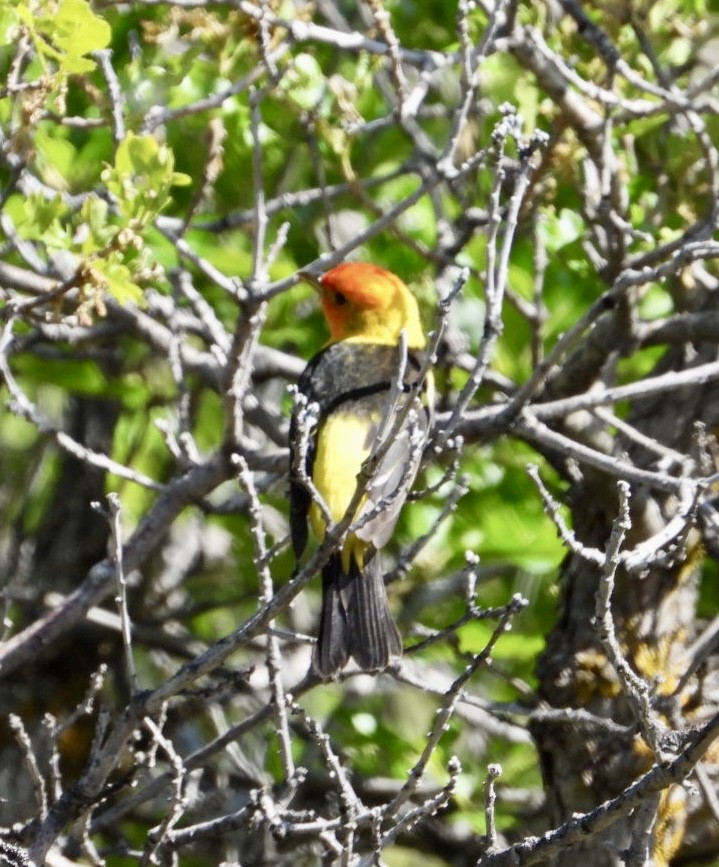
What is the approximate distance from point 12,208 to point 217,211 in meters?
1.29

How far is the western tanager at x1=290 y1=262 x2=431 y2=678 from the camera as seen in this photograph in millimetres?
3842

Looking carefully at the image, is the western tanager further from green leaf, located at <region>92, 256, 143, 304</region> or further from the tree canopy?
green leaf, located at <region>92, 256, 143, 304</region>

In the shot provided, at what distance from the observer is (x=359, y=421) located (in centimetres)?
463

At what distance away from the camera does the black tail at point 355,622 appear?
381 centimetres

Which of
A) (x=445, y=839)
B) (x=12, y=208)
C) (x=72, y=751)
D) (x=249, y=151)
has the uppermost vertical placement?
(x=249, y=151)

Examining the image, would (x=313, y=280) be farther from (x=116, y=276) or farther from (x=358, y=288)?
(x=116, y=276)

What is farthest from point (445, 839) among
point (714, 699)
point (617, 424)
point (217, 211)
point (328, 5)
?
point (328, 5)

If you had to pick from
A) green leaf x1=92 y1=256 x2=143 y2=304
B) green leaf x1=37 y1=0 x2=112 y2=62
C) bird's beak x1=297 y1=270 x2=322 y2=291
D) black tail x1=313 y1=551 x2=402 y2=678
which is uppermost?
bird's beak x1=297 y1=270 x2=322 y2=291

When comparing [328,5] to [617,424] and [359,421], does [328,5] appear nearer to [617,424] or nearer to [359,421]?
[359,421]

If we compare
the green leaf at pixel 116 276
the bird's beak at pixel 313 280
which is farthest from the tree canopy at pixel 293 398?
the bird's beak at pixel 313 280

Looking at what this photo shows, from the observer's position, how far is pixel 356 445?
177 inches

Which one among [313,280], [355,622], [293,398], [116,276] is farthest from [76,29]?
[313,280]

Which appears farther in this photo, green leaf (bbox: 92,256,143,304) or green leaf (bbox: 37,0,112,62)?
green leaf (bbox: 92,256,143,304)

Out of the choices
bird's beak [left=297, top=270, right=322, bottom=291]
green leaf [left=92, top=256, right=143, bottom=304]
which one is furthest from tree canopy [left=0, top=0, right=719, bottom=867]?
bird's beak [left=297, top=270, right=322, bottom=291]
